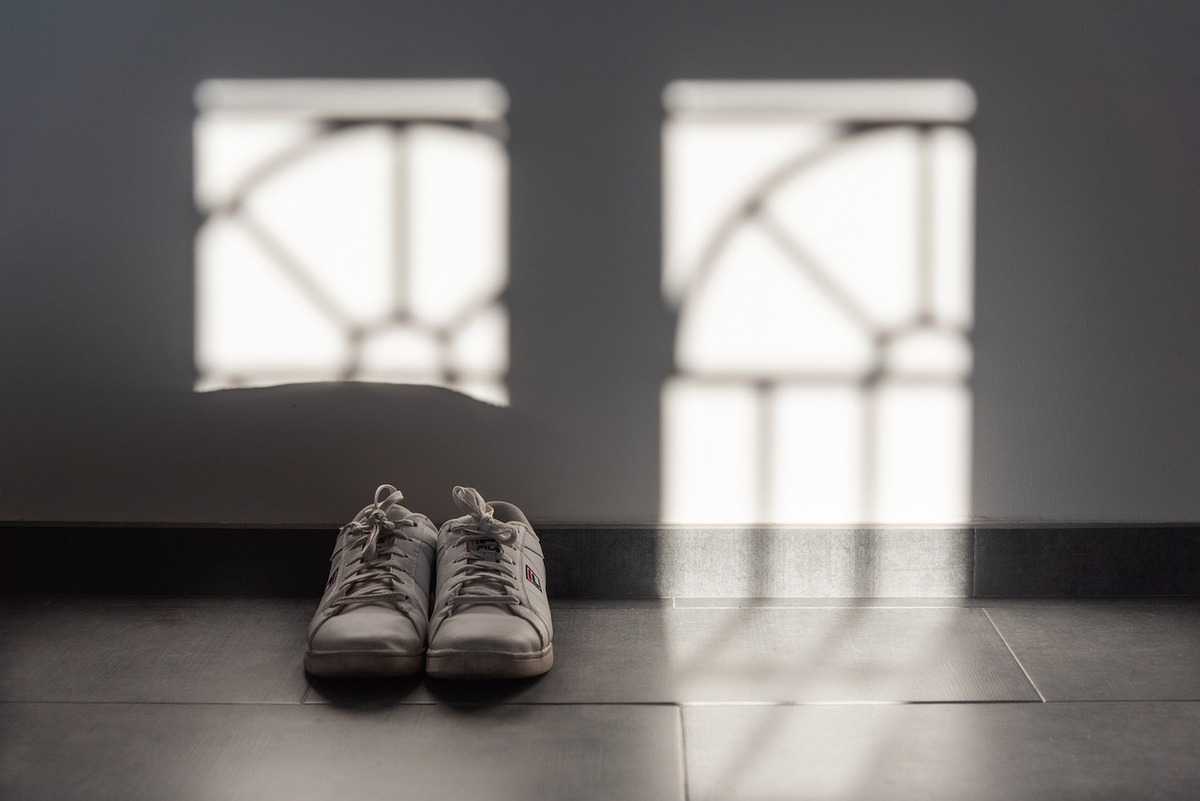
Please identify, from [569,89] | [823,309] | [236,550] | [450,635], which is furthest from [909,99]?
[236,550]

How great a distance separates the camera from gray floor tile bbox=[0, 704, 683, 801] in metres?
1.46

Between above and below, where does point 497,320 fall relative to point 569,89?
below

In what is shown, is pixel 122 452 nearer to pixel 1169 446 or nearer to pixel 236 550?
pixel 236 550

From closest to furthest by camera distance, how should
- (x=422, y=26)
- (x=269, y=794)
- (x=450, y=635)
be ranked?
(x=269, y=794), (x=450, y=635), (x=422, y=26)

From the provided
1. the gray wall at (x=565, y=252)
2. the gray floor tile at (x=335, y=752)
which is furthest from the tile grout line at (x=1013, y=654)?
the gray floor tile at (x=335, y=752)

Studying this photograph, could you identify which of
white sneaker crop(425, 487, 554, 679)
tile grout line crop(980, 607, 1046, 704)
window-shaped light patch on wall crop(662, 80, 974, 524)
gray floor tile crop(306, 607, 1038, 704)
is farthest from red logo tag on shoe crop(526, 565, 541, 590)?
tile grout line crop(980, 607, 1046, 704)

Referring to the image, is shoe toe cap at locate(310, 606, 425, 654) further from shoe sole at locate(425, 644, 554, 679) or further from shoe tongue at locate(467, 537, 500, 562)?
shoe tongue at locate(467, 537, 500, 562)

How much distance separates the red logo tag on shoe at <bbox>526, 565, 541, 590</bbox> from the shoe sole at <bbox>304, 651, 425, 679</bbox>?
0.83ft

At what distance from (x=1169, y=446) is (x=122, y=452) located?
2.04 metres

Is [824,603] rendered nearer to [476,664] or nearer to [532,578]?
[532,578]

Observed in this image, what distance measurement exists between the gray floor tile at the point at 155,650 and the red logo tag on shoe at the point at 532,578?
40 centimetres

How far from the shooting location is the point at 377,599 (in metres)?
1.90

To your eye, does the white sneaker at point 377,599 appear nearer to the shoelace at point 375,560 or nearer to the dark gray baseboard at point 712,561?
the shoelace at point 375,560

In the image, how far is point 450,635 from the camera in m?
1.81
